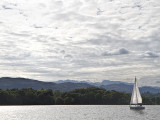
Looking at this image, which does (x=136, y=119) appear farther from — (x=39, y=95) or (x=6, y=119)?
(x=39, y=95)

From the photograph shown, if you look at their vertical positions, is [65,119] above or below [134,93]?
below

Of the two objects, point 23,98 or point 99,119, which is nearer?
point 99,119

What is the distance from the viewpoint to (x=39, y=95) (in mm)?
199875

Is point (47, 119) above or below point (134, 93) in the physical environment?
below

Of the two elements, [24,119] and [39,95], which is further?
[39,95]

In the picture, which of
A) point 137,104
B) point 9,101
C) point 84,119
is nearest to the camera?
point 84,119

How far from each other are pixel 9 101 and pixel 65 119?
112m

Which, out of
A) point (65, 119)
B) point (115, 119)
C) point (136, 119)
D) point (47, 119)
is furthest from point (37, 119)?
point (136, 119)

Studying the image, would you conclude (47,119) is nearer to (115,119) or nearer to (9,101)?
(115,119)

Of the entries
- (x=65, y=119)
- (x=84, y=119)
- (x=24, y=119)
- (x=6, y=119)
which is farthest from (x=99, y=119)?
(x=6, y=119)

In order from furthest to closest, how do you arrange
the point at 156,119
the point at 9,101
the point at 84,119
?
the point at 9,101, the point at 156,119, the point at 84,119

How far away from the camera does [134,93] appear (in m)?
154

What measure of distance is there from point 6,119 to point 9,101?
4062 inches


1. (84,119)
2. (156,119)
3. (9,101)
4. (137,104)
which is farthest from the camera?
(9,101)
